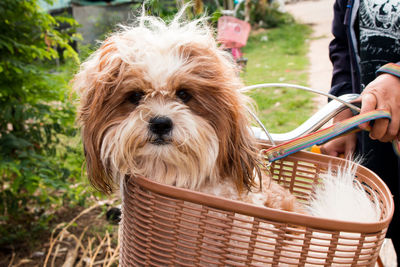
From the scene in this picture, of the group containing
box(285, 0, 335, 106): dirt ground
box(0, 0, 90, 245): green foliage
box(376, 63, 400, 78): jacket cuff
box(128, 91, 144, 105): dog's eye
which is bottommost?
box(285, 0, 335, 106): dirt ground

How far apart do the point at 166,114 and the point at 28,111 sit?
4.86 ft

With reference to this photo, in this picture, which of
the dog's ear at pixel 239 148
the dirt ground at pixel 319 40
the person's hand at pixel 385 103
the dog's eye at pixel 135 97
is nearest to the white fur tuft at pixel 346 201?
the person's hand at pixel 385 103

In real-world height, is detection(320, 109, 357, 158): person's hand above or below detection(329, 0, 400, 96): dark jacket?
below

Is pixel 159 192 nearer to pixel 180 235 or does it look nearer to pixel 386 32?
pixel 180 235

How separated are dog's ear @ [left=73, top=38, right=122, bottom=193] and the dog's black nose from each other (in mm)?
196

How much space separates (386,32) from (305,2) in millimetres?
21690

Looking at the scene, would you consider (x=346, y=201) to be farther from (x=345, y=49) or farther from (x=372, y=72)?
(x=345, y=49)

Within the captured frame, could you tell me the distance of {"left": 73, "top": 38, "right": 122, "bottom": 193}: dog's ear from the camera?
4.79 feet

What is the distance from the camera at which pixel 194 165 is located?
1.51 meters

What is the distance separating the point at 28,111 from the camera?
248cm

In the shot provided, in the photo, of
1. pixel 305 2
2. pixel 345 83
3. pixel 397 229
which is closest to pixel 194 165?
pixel 345 83

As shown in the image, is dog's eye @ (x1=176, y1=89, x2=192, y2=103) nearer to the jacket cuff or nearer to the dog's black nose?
the dog's black nose

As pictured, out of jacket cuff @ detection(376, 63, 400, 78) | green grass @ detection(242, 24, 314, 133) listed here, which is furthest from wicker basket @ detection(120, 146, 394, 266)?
green grass @ detection(242, 24, 314, 133)

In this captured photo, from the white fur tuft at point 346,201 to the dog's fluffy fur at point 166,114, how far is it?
0.96 feet
